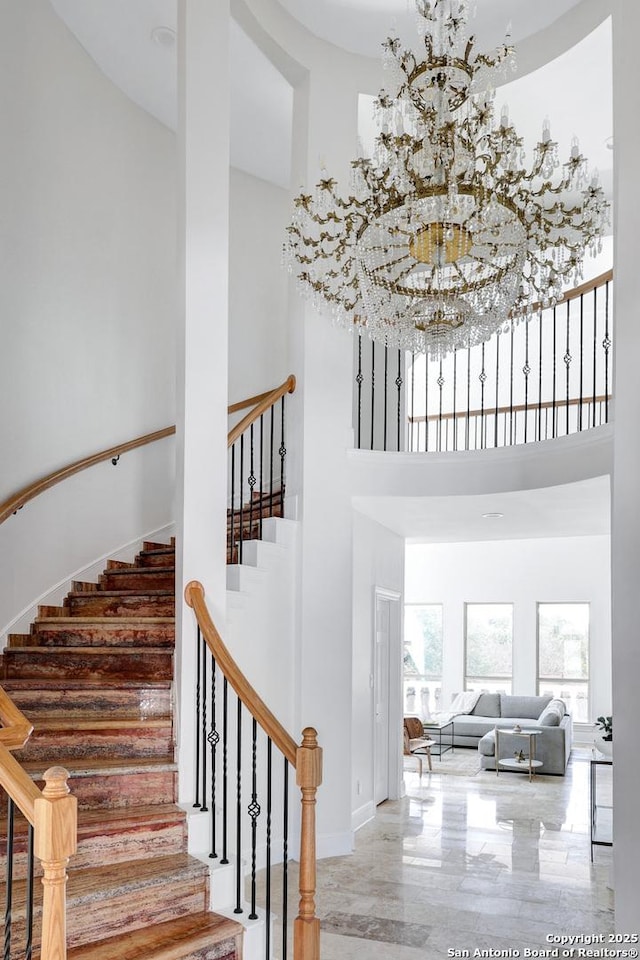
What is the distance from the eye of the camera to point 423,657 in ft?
46.9

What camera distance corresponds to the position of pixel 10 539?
230 inches

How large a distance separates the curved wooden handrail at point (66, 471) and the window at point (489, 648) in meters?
8.02

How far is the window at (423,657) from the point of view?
14055 mm

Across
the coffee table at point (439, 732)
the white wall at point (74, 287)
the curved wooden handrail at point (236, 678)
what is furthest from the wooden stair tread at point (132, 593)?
the coffee table at point (439, 732)

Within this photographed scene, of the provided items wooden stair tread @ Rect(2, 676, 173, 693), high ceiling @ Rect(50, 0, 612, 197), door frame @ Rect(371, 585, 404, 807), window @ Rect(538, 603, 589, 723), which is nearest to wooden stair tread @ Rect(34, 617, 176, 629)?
wooden stair tread @ Rect(2, 676, 173, 693)

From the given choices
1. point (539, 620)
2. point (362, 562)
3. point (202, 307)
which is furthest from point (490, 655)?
point (202, 307)

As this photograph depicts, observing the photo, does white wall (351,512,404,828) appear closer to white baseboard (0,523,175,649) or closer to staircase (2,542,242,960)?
white baseboard (0,523,175,649)

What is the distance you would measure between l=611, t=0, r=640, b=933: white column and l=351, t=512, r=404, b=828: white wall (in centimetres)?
302

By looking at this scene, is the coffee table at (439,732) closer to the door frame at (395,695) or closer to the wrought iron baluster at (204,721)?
the door frame at (395,695)

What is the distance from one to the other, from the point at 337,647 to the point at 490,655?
25.1 ft

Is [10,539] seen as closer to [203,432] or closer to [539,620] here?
[203,432]

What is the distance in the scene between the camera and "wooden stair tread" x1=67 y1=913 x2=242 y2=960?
11.6 ft

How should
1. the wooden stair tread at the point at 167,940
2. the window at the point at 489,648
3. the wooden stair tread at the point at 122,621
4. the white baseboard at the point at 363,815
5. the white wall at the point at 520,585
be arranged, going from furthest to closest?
the window at the point at 489,648 < the white wall at the point at 520,585 < the white baseboard at the point at 363,815 < the wooden stair tread at the point at 122,621 < the wooden stair tread at the point at 167,940

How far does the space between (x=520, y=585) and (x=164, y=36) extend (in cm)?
976
